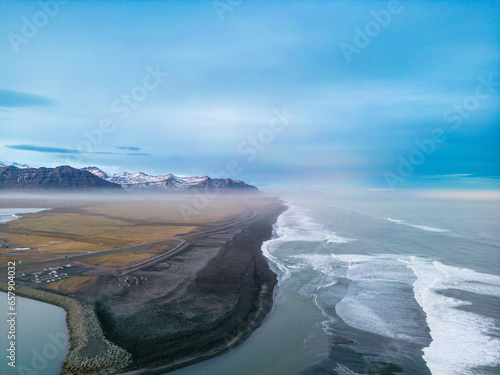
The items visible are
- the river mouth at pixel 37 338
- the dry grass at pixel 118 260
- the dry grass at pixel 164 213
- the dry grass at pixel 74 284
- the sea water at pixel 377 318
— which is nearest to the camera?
the river mouth at pixel 37 338

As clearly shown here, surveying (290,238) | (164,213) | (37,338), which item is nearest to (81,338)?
(37,338)

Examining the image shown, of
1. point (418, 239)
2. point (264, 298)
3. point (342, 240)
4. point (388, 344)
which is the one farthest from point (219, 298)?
Answer: point (418, 239)

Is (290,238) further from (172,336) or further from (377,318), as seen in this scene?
(172,336)

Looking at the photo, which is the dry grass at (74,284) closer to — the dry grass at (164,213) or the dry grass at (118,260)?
the dry grass at (118,260)

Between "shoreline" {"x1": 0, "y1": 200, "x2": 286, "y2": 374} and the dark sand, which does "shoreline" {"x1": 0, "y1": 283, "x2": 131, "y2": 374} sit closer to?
"shoreline" {"x1": 0, "y1": 200, "x2": 286, "y2": 374}
